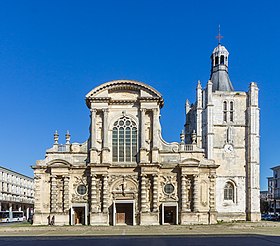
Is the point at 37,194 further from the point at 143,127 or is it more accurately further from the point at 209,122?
the point at 209,122

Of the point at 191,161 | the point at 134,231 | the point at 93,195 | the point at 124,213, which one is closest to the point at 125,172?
the point at 93,195

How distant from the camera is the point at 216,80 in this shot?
69.8 meters

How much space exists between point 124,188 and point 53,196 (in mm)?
8073

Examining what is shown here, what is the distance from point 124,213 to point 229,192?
58.3ft

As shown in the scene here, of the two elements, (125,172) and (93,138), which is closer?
(125,172)

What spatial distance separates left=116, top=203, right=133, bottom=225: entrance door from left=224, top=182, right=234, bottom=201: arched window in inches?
655

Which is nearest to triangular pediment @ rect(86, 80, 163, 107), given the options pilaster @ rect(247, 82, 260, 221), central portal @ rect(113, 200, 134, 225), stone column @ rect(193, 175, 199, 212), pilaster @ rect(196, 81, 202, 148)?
stone column @ rect(193, 175, 199, 212)

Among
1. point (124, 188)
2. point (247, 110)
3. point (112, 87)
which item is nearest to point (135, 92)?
point (112, 87)

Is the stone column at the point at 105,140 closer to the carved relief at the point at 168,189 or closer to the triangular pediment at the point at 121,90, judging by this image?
the triangular pediment at the point at 121,90

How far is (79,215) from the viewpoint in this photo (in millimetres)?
52188

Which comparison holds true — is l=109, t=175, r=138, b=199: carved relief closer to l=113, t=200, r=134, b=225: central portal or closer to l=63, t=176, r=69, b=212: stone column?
l=113, t=200, r=134, b=225: central portal

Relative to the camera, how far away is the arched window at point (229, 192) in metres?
62.8

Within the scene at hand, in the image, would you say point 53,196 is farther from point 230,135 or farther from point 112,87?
point 230,135

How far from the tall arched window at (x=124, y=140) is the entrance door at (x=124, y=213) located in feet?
17.3
